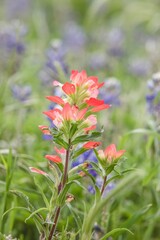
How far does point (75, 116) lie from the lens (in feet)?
4.76

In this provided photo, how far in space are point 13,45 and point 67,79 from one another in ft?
3.03

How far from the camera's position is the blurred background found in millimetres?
2118

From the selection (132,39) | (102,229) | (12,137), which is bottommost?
(102,229)

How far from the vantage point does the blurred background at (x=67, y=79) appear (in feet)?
6.95

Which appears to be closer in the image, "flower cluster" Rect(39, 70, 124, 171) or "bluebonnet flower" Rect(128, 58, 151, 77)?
"flower cluster" Rect(39, 70, 124, 171)

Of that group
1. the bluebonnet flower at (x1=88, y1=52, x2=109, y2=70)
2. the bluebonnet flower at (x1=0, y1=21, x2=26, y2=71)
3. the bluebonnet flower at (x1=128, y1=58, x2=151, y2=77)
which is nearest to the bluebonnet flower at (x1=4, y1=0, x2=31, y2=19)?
the bluebonnet flower at (x1=88, y1=52, x2=109, y2=70)

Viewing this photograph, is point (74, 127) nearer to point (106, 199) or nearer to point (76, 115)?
point (76, 115)

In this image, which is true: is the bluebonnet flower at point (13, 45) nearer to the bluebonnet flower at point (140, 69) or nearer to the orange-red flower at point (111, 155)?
the bluebonnet flower at point (140, 69)

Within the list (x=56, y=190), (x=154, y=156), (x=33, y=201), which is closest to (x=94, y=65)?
(x=154, y=156)

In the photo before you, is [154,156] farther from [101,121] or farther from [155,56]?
[155,56]

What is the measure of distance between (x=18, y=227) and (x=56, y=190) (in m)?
0.72

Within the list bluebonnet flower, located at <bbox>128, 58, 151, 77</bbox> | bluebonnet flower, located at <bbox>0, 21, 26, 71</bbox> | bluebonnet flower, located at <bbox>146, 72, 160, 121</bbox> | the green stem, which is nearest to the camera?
the green stem

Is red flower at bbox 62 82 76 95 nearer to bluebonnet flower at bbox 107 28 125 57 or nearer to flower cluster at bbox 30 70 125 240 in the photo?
flower cluster at bbox 30 70 125 240

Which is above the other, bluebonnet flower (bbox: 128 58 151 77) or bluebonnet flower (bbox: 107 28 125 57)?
bluebonnet flower (bbox: 107 28 125 57)
